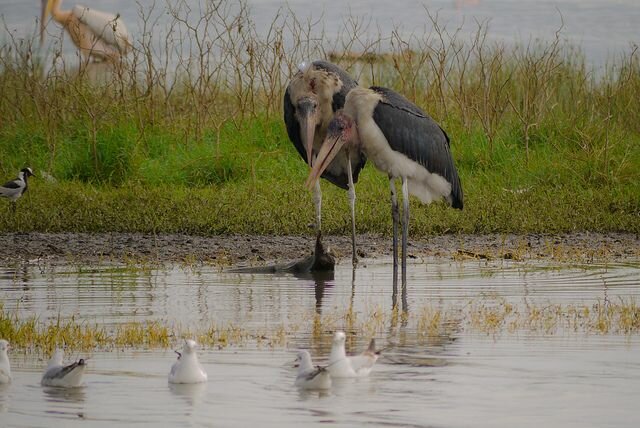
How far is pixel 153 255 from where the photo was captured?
10273mm

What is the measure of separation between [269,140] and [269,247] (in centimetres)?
379

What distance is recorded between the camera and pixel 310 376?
18.0 feet

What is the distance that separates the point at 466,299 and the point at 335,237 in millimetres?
3165

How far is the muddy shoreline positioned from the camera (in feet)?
33.2

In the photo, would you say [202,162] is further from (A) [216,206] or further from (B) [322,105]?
(B) [322,105]

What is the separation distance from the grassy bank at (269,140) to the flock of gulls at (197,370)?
543cm

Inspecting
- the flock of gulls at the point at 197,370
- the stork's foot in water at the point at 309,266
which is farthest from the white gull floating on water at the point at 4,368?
the stork's foot in water at the point at 309,266

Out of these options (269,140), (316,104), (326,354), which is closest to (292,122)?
(316,104)

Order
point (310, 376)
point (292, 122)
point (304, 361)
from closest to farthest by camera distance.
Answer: point (310, 376) → point (304, 361) → point (292, 122)

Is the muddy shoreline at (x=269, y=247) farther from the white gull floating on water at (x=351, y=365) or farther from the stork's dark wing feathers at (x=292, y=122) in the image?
the white gull floating on water at (x=351, y=365)

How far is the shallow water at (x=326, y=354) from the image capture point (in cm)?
522

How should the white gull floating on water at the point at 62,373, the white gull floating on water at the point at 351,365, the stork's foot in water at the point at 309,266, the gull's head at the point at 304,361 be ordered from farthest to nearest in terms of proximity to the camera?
1. the stork's foot in water at the point at 309,266
2. the white gull floating on water at the point at 351,365
3. the gull's head at the point at 304,361
4. the white gull floating on water at the point at 62,373

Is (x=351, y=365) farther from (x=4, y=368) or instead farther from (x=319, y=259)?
(x=319, y=259)

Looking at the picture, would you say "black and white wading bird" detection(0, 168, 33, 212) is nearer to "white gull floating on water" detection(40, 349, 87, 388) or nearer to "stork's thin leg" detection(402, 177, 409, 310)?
"stork's thin leg" detection(402, 177, 409, 310)
